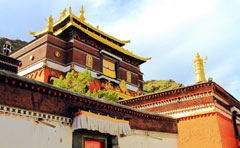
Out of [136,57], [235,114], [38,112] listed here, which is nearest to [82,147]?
[38,112]

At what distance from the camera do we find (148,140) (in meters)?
12.6

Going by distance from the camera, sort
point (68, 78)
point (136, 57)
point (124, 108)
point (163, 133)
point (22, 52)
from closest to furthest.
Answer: point (124, 108), point (163, 133), point (68, 78), point (22, 52), point (136, 57)

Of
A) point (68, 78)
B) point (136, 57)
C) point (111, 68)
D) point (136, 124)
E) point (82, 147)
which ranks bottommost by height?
point (82, 147)

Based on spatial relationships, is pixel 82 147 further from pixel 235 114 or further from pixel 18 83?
pixel 235 114

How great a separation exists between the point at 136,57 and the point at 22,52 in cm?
1438

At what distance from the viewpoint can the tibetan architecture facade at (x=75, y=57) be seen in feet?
81.2

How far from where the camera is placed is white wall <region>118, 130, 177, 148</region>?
11.4 meters

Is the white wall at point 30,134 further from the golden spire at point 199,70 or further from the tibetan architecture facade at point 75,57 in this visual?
the tibetan architecture facade at point 75,57

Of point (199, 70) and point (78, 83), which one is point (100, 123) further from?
point (199, 70)

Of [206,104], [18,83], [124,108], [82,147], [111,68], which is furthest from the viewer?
[111,68]

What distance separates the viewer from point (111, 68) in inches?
1194

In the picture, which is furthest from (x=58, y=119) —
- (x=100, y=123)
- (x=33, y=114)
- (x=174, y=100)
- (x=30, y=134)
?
(x=174, y=100)

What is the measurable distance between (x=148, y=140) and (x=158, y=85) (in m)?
54.9

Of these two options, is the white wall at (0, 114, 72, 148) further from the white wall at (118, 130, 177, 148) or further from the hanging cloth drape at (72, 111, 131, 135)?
the white wall at (118, 130, 177, 148)
